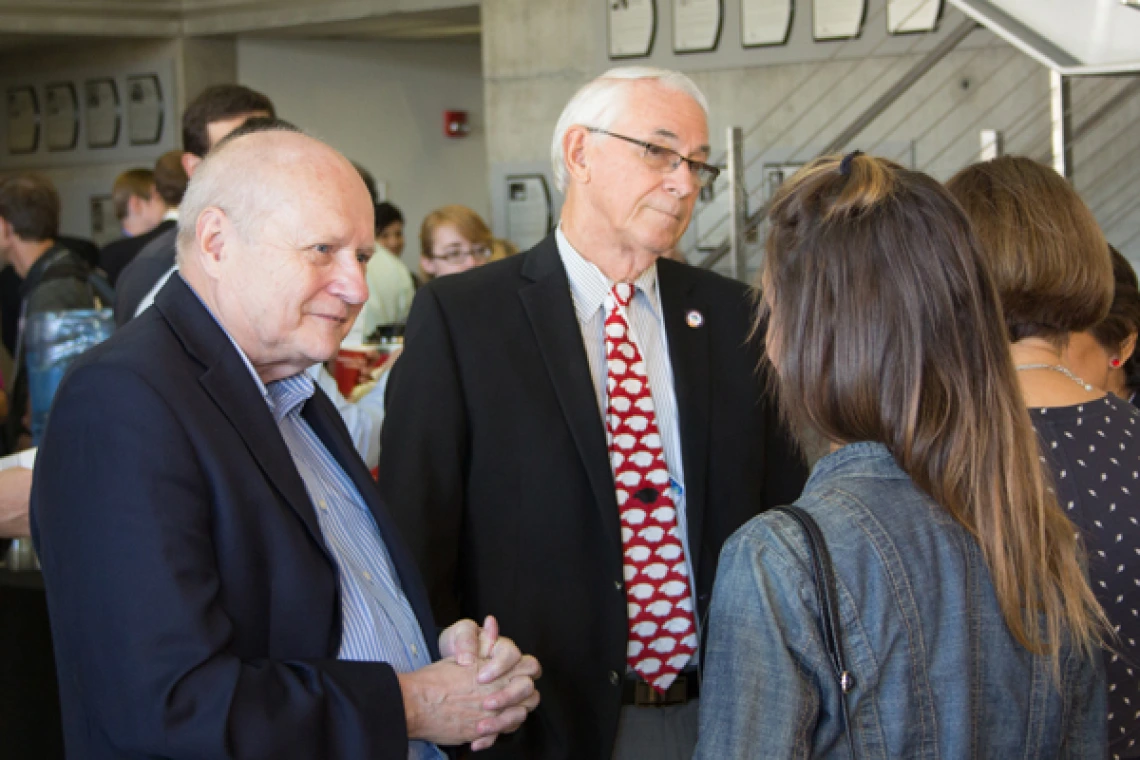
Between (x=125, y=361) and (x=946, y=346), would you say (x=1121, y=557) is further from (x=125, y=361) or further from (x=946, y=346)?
(x=125, y=361)

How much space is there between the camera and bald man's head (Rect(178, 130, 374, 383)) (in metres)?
1.59

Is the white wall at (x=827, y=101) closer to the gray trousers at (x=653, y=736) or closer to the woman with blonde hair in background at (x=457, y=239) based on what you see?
the woman with blonde hair in background at (x=457, y=239)

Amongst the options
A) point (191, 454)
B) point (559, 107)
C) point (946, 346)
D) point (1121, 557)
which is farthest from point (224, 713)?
point (559, 107)

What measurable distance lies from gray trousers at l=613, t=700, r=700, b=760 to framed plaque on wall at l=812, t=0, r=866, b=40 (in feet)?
19.3

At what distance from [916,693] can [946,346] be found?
1.29 feet

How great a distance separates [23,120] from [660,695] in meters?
11.0

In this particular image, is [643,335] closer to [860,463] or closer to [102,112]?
[860,463]

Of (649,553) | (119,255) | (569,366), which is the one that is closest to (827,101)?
(119,255)

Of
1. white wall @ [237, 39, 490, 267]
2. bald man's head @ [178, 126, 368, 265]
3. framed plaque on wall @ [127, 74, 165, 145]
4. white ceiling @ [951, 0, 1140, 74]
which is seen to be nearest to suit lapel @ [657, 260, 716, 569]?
bald man's head @ [178, 126, 368, 265]

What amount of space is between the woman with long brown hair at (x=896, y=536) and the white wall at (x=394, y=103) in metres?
9.49

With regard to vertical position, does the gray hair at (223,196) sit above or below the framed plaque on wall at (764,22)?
below

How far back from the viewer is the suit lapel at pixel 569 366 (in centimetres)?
219

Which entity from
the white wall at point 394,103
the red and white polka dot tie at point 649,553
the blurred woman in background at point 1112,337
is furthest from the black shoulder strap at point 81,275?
the white wall at point 394,103

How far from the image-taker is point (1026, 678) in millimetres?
1399
